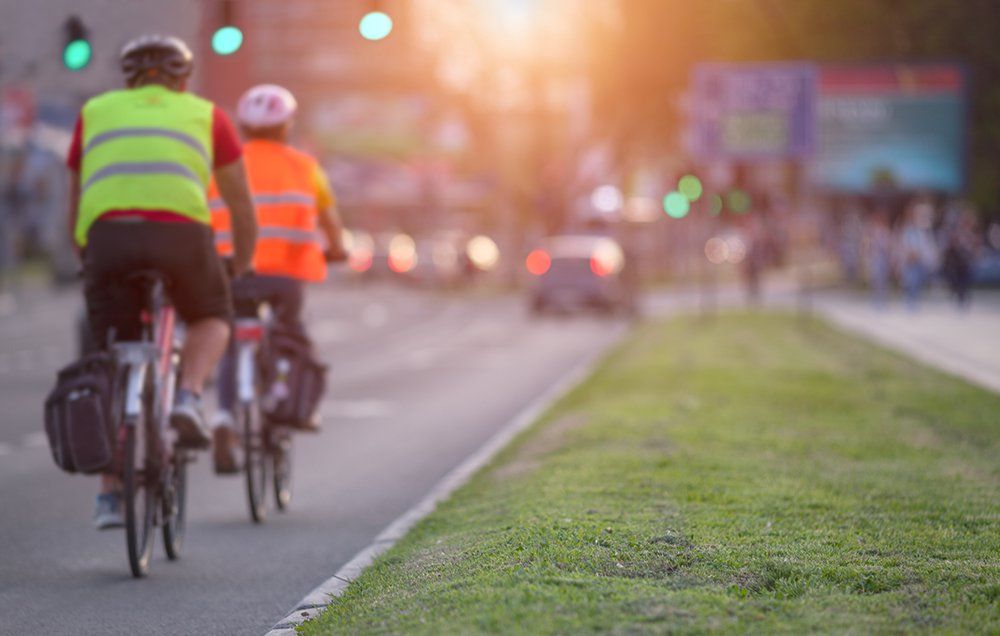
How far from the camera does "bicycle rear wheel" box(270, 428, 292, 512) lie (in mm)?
10289

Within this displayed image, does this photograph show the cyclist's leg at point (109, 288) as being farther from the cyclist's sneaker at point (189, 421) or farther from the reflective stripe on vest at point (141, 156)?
the cyclist's sneaker at point (189, 421)

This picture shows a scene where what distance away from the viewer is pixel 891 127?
39719mm

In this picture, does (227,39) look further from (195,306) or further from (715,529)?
(715,529)

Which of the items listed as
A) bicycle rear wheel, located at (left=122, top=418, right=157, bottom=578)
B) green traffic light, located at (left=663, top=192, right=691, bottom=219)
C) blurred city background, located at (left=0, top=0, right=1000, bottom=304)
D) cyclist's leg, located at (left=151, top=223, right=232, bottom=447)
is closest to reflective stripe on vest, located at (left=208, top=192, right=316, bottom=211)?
cyclist's leg, located at (left=151, top=223, right=232, bottom=447)

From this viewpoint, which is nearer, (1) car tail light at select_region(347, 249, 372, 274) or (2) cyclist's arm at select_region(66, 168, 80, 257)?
(2) cyclist's arm at select_region(66, 168, 80, 257)

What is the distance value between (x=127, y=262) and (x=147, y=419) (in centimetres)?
61

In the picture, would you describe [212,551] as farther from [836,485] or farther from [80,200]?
[836,485]

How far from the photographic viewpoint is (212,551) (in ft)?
30.2

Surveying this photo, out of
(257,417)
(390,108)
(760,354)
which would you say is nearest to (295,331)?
(257,417)

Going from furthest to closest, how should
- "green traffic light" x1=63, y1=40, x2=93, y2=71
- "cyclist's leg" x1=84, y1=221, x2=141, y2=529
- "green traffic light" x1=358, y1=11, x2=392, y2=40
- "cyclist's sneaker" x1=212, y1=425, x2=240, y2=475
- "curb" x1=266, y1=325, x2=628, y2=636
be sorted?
"green traffic light" x1=358, y1=11, x2=392, y2=40 → "green traffic light" x1=63, y1=40, x2=93, y2=71 → "cyclist's sneaker" x1=212, y1=425, x2=240, y2=475 → "cyclist's leg" x1=84, y1=221, x2=141, y2=529 → "curb" x1=266, y1=325, x2=628, y2=636

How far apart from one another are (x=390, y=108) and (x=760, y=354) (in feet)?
274

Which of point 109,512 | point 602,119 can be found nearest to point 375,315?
point 602,119

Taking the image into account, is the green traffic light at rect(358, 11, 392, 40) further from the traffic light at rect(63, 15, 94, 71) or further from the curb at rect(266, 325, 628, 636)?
the traffic light at rect(63, 15, 94, 71)

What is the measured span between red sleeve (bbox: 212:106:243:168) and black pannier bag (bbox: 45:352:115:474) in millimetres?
1155
